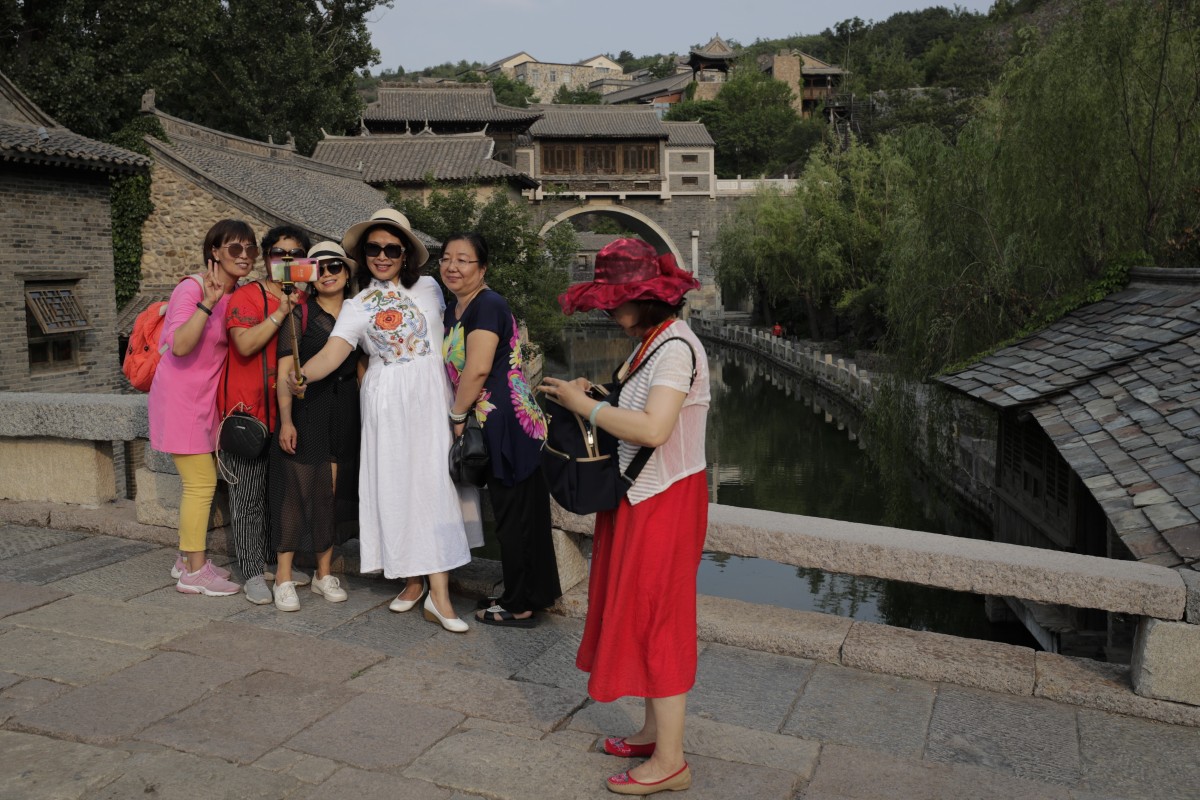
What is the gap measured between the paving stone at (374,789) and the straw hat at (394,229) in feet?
6.35

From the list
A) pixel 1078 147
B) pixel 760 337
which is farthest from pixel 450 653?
pixel 760 337

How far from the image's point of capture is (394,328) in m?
3.84

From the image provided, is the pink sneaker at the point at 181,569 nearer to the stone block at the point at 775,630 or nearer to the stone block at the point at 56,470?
the stone block at the point at 56,470

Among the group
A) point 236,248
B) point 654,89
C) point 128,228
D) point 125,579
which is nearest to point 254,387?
point 236,248

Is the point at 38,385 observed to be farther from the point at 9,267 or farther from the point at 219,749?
the point at 219,749

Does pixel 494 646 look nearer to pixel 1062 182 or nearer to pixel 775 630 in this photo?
pixel 775 630

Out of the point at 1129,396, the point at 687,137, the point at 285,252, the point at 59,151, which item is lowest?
the point at 1129,396

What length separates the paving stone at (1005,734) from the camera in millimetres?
2850

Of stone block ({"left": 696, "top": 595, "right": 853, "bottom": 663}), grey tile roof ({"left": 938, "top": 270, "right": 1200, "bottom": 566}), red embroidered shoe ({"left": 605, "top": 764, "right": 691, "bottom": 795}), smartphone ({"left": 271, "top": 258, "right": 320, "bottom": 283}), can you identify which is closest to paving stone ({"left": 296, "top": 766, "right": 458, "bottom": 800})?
red embroidered shoe ({"left": 605, "top": 764, "right": 691, "bottom": 795})

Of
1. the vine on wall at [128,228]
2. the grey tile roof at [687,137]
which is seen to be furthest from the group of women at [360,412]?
the grey tile roof at [687,137]

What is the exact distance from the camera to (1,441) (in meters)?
5.53

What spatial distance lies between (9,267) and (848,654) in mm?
14027

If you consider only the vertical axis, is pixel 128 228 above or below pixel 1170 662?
above

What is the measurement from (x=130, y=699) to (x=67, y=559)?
1.86 m
